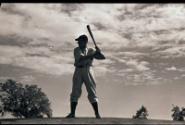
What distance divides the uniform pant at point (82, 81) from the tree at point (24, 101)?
43.4 m

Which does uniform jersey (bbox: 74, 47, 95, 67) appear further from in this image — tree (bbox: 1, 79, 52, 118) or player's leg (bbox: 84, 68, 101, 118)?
tree (bbox: 1, 79, 52, 118)

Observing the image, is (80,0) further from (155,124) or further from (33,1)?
(155,124)

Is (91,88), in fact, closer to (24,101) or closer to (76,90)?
(76,90)

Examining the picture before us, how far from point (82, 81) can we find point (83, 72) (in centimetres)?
32

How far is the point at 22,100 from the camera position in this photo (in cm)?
5744

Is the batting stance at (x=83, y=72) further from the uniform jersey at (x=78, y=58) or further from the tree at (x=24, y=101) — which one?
the tree at (x=24, y=101)

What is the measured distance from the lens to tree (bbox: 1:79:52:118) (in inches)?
2164

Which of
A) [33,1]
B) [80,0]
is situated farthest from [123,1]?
[33,1]

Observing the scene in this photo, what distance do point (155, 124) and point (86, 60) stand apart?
3.38 meters

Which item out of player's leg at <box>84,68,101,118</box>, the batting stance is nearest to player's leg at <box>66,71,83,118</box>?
the batting stance

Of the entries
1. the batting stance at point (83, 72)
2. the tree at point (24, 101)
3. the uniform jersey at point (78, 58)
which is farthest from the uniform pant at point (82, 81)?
the tree at point (24, 101)

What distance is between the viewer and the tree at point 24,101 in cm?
5497

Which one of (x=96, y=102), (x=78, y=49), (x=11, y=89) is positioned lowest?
(x=96, y=102)

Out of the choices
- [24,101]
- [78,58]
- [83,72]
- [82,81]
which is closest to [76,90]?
[82,81]
